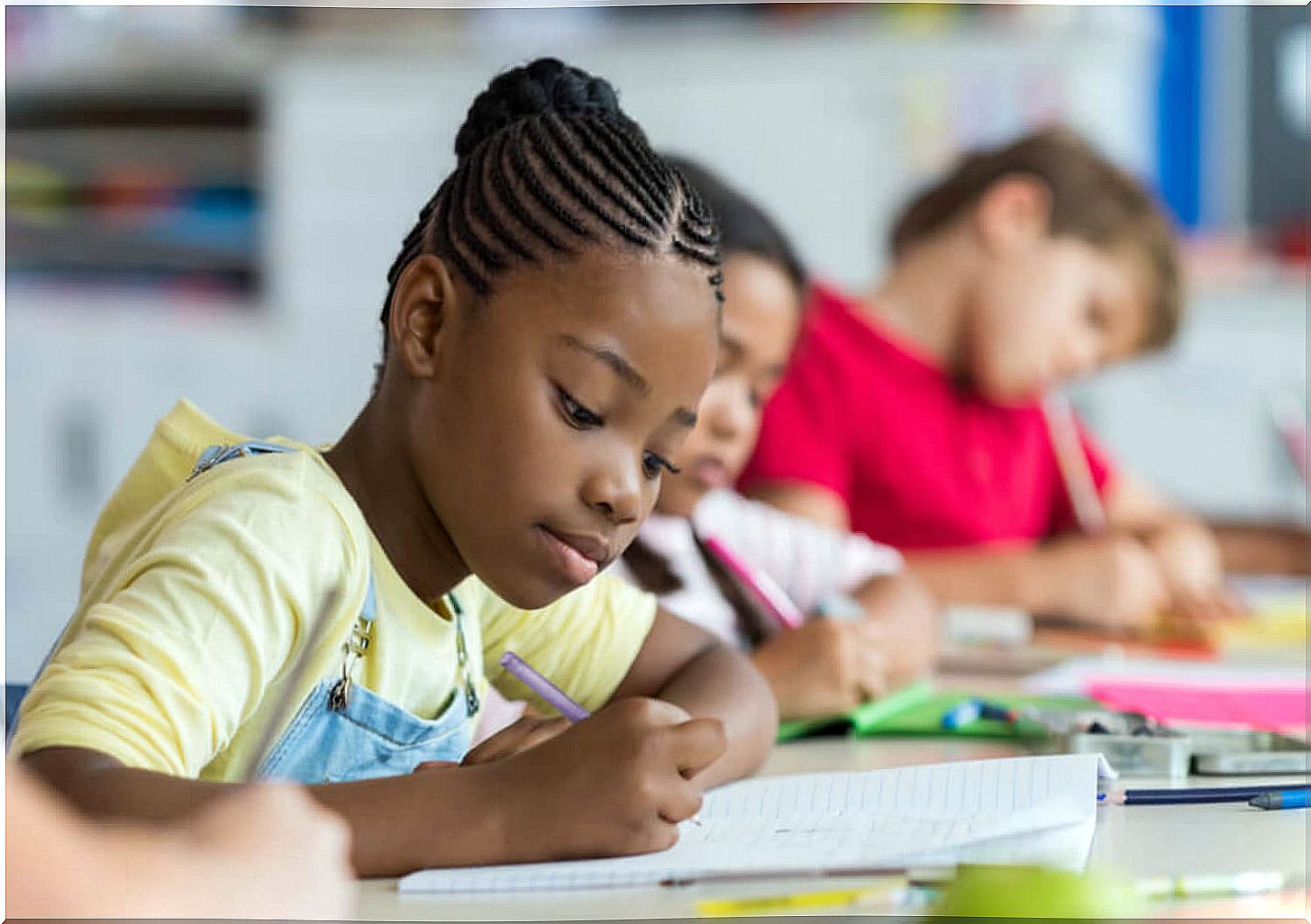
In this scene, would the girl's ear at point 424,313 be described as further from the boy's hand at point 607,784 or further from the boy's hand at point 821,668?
the boy's hand at point 821,668

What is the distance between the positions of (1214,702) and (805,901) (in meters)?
0.59

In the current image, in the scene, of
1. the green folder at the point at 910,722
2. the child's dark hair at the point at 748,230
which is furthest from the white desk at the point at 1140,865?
the child's dark hair at the point at 748,230

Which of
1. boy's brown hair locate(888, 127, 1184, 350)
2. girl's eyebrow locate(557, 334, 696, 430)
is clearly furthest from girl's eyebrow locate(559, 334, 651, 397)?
boy's brown hair locate(888, 127, 1184, 350)

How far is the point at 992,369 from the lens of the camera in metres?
1.76

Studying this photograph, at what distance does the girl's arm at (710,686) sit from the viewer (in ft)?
2.30

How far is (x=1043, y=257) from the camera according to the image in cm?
172

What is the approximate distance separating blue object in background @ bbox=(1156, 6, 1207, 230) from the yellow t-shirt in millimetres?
2721

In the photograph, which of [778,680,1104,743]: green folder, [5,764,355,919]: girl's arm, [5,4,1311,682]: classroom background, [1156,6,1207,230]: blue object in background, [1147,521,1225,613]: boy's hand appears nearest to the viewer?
[5,764,355,919]: girl's arm

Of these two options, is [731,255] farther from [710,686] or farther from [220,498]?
[220,498]

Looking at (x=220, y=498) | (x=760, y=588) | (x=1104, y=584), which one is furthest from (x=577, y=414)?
(x=1104, y=584)

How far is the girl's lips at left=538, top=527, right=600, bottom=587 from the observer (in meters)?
0.59

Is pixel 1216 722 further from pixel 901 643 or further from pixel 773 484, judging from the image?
pixel 773 484

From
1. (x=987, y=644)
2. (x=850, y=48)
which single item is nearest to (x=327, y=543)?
(x=987, y=644)

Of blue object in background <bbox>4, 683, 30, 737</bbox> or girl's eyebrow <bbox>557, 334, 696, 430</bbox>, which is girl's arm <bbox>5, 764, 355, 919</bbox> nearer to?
girl's eyebrow <bbox>557, 334, 696, 430</bbox>
